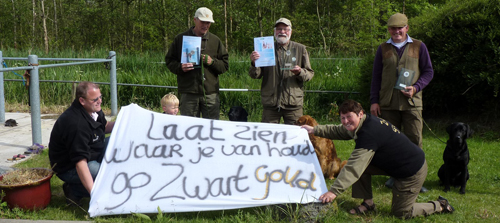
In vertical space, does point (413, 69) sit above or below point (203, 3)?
below

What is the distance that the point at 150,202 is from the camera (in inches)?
152

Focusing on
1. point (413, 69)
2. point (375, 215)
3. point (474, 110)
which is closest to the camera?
point (375, 215)

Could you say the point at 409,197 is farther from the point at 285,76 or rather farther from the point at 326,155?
the point at 285,76

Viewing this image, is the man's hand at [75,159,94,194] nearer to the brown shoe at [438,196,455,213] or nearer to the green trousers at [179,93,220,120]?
the green trousers at [179,93,220,120]

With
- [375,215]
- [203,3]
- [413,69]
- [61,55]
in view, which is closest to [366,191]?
[375,215]

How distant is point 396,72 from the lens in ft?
15.6

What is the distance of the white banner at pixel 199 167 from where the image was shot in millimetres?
3854

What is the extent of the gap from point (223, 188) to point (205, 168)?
0.28 m

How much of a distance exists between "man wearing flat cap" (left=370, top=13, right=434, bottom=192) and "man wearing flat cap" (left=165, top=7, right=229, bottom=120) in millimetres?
2057

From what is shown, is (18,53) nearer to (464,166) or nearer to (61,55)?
(61,55)

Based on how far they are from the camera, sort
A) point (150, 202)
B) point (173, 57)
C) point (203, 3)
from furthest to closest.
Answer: point (203, 3) → point (173, 57) → point (150, 202)

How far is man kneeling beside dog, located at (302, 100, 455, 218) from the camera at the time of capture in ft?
12.5

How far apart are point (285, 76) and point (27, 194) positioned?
3007 millimetres

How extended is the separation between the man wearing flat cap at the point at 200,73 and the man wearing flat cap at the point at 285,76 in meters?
0.65
